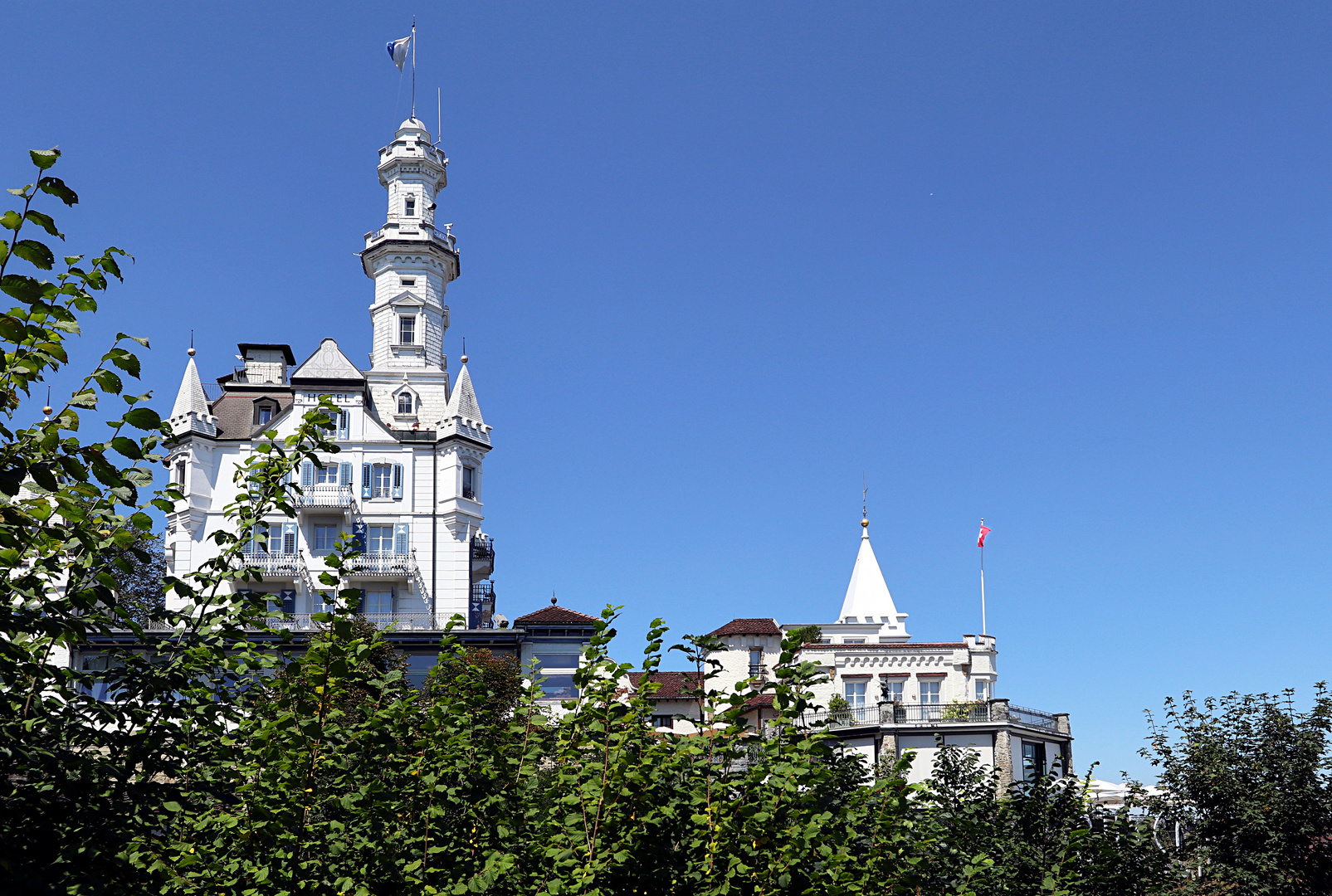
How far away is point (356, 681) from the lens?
803 centimetres

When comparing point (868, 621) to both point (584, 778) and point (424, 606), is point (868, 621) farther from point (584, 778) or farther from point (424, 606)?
point (584, 778)

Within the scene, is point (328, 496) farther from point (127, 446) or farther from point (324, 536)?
point (127, 446)

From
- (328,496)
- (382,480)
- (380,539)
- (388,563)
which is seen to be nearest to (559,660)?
(388,563)

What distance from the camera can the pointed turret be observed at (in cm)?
5984

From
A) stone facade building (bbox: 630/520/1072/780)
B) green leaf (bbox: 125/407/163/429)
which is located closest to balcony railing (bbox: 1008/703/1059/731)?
stone facade building (bbox: 630/520/1072/780)

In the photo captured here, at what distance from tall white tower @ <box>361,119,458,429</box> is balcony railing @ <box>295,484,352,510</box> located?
6177 millimetres

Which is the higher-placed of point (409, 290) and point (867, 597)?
point (409, 290)

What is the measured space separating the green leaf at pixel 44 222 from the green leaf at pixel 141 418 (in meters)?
0.92

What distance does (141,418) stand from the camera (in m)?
5.63

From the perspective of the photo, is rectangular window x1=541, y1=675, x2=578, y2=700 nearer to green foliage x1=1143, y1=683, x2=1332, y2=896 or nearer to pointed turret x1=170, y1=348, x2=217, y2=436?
pointed turret x1=170, y1=348, x2=217, y2=436

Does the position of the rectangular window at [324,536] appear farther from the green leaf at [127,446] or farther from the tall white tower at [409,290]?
the green leaf at [127,446]

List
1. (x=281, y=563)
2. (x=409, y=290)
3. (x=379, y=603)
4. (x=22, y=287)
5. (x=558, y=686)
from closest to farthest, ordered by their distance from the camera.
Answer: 1. (x=22, y=287)
2. (x=558, y=686)
3. (x=281, y=563)
4. (x=379, y=603)
5. (x=409, y=290)

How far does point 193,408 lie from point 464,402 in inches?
558

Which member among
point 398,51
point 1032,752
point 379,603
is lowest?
point 1032,752
